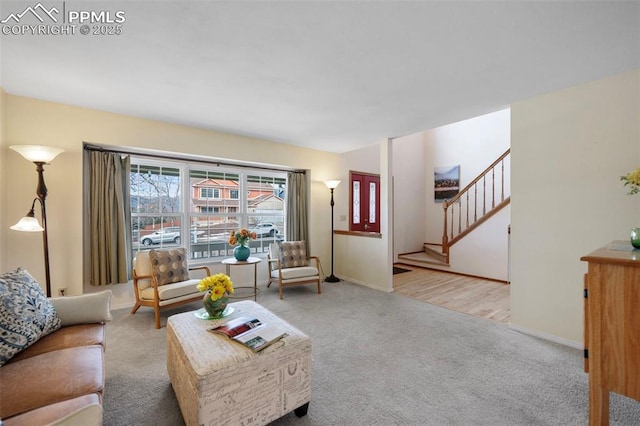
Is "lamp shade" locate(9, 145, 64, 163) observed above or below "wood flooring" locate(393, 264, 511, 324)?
above

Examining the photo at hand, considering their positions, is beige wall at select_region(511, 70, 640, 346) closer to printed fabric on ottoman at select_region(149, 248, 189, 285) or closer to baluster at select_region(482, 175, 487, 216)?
baluster at select_region(482, 175, 487, 216)

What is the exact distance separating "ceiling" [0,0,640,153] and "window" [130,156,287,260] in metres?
1.08

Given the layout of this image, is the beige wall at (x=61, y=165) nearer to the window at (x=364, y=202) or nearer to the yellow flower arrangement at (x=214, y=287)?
the yellow flower arrangement at (x=214, y=287)

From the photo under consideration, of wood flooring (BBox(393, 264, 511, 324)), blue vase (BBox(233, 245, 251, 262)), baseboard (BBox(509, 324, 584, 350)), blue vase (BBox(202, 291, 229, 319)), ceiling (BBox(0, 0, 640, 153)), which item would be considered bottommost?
wood flooring (BBox(393, 264, 511, 324))

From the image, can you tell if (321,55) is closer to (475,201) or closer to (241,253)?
(241,253)

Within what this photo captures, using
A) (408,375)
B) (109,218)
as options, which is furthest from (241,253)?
(408,375)

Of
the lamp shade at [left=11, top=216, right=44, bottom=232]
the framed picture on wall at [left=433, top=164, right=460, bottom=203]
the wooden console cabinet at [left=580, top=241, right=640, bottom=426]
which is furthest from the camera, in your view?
the framed picture on wall at [left=433, top=164, right=460, bottom=203]

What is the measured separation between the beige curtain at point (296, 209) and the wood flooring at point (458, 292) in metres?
1.98

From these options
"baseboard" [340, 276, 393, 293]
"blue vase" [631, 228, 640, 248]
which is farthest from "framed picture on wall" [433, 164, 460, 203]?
"blue vase" [631, 228, 640, 248]

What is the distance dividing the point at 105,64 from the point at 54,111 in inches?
56.8

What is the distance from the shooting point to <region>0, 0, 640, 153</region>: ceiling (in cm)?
162

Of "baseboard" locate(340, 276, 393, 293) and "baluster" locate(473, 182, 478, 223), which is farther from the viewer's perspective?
"baluster" locate(473, 182, 478, 223)

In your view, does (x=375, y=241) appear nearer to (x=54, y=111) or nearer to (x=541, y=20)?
(x=541, y=20)

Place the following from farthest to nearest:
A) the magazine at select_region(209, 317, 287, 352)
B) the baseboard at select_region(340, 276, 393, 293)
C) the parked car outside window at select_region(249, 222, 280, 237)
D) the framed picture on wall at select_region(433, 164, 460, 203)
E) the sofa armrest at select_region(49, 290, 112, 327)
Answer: the framed picture on wall at select_region(433, 164, 460, 203)
the parked car outside window at select_region(249, 222, 280, 237)
the baseboard at select_region(340, 276, 393, 293)
the sofa armrest at select_region(49, 290, 112, 327)
the magazine at select_region(209, 317, 287, 352)
